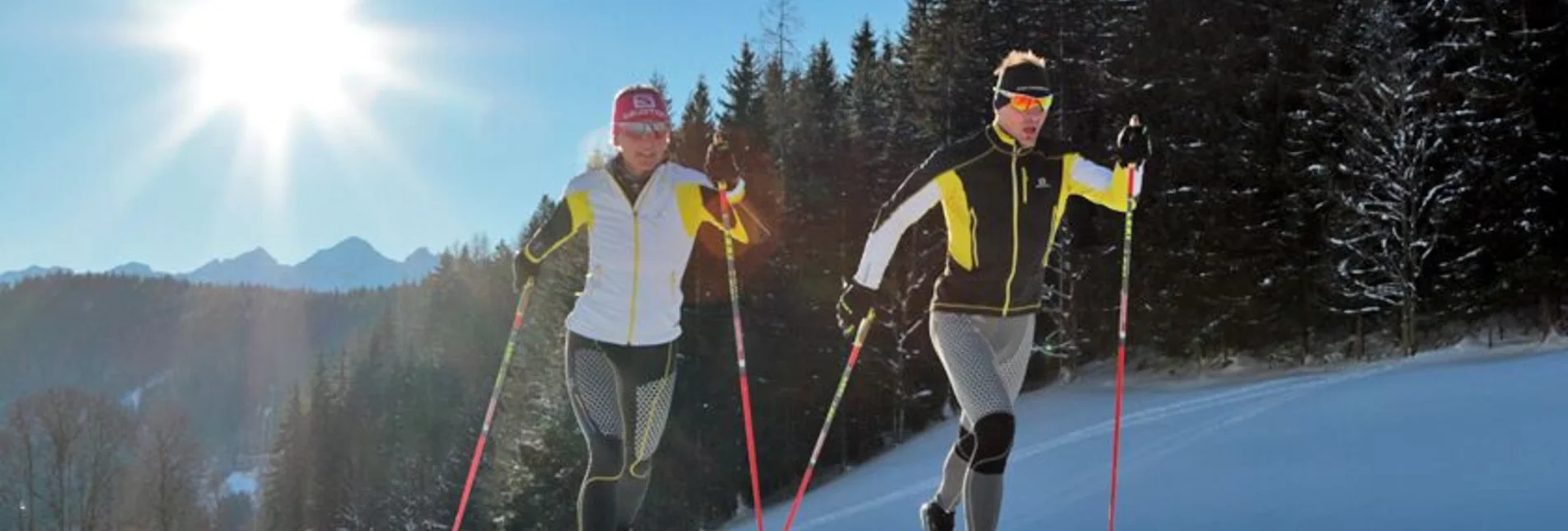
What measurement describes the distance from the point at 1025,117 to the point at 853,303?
1.11 meters

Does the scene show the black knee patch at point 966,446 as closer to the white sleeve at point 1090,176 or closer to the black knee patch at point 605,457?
the white sleeve at point 1090,176

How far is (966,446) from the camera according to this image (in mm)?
4465

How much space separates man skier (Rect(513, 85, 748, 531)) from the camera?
450 cm

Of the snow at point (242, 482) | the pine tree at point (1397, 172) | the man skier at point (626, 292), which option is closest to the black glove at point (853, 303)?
the man skier at point (626, 292)

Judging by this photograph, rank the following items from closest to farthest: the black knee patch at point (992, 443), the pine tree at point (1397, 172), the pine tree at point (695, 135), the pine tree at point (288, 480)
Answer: the black knee patch at point (992, 443) < the pine tree at point (1397, 172) < the pine tree at point (695, 135) < the pine tree at point (288, 480)

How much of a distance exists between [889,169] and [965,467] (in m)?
24.4

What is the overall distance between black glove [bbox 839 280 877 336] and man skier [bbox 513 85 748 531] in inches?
27.6

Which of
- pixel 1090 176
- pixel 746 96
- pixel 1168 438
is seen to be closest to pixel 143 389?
pixel 746 96

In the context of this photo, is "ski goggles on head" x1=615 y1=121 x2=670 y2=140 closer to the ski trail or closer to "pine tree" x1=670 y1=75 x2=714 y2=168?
the ski trail

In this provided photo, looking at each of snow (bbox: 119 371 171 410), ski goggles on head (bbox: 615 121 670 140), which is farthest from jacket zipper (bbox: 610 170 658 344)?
snow (bbox: 119 371 171 410)

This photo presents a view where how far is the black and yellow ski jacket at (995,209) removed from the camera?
439cm

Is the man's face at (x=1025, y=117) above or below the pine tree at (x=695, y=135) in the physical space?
below

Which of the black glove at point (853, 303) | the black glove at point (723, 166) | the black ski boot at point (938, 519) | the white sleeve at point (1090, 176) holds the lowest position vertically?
the black ski boot at point (938, 519)

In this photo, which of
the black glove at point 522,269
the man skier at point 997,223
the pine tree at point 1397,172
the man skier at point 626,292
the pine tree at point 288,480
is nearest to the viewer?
the man skier at point 997,223
